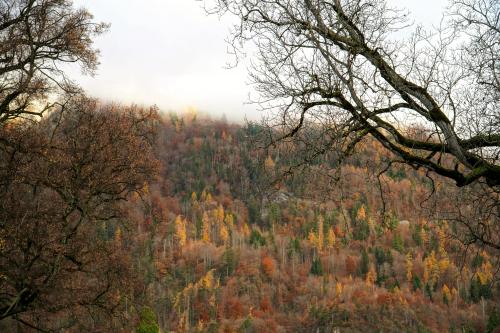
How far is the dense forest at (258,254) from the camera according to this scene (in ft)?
25.7

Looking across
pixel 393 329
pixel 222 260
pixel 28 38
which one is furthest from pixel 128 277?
pixel 222 260

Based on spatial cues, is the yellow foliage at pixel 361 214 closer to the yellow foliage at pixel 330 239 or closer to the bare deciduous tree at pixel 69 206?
the yellow foliage at pixel 330 239

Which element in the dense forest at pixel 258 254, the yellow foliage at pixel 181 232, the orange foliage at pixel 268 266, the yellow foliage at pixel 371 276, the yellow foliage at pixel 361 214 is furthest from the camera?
the yellow foliage at pixel 361 214

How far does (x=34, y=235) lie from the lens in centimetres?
952

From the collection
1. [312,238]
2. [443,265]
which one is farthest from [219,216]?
[443,265]

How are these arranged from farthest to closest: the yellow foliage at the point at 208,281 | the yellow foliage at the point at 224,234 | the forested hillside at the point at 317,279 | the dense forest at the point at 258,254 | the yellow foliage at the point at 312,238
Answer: the yellow foliage at the point at 224,234 → the yellow foliage at the point at 312,238 → the yellow foliage at the point at 208,281 → the forested hillside at the point at 317,279 → the dense forest at the point at 258,254

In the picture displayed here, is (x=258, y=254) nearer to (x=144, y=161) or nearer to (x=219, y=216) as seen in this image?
(x=219, y=216)

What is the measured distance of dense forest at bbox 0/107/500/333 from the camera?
784 centimetres

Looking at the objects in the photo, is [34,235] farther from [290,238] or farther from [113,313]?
[290,238]

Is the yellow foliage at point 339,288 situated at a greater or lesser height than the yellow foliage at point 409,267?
lesser

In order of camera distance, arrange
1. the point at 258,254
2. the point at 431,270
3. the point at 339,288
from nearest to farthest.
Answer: the point at 339,288 < the point at 431,270 < the point at 258,254

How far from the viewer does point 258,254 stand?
146000 mm

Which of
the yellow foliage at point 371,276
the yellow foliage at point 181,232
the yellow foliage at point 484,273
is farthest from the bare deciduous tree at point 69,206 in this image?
the yellow foliage at point 181,232

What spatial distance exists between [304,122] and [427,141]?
168 centimetres
